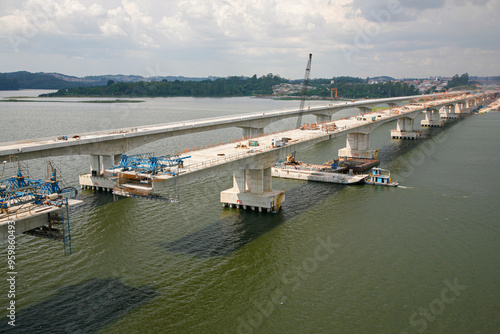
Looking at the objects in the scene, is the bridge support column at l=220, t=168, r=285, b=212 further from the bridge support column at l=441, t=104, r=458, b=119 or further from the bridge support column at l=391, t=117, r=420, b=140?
the bridge support column at l=441, t=104, r=458, b=119

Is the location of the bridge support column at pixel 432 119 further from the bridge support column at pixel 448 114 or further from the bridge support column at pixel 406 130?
the bridge support column at pixel 406 130

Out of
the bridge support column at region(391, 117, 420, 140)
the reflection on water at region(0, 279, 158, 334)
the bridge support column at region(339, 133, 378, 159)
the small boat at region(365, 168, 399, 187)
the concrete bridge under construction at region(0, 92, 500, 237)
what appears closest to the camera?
the reflection on water at region(0, 279, 158, 334)

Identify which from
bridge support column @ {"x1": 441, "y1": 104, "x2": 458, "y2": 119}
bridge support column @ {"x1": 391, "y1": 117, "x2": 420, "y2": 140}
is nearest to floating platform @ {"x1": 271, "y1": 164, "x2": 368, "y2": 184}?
bridge support column @ {"x1": 391, "y1": 117, "x2": 420, "y2": 140}

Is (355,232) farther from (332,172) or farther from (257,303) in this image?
(332,172)

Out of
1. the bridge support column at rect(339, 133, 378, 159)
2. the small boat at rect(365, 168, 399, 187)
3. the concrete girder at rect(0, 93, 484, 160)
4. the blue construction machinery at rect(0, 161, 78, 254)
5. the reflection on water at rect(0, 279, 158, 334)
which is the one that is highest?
the concrete girder at rect(0, 93, 484, 160)

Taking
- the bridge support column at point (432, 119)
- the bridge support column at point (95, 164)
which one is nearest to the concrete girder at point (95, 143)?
the bridge support column at point (95, 164)

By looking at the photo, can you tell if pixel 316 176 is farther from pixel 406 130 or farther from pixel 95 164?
pixel 406 130
